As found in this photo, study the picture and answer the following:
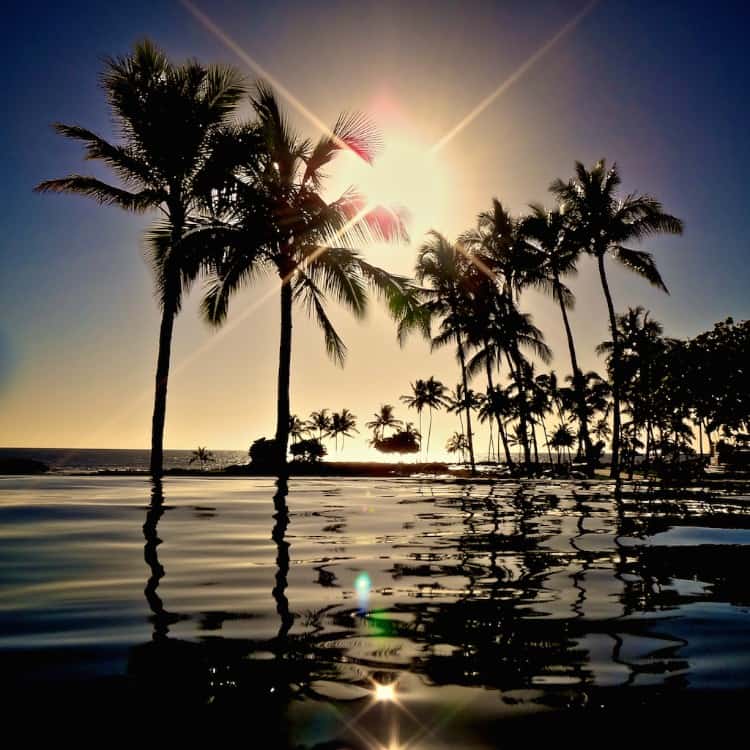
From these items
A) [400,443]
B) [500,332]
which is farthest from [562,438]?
[500,332]

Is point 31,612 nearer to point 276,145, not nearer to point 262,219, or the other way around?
point 262,219

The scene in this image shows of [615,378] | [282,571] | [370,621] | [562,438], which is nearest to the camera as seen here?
[370,621]

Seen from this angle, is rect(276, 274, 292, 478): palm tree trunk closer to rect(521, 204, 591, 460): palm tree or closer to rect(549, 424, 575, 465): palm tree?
rect(521, 204, 591, 460): palm tree

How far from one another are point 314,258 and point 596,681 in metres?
11.5

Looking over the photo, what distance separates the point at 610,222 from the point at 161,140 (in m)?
17.9

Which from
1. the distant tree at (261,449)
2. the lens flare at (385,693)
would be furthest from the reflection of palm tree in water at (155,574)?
the distant tree at (261,449)

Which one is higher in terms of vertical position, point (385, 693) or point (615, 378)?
point (615, 378)

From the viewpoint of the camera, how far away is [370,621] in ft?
5.65

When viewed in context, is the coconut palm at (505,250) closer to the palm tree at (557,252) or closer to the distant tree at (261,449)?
the palm tree at (557,252)

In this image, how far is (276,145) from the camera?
41.4 ft

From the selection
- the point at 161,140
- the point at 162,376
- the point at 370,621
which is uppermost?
the point at 161,140

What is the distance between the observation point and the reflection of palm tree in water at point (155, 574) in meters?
1.66

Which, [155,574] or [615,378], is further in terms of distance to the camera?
[615,378]

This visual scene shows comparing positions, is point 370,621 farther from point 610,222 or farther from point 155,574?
point 610,222
